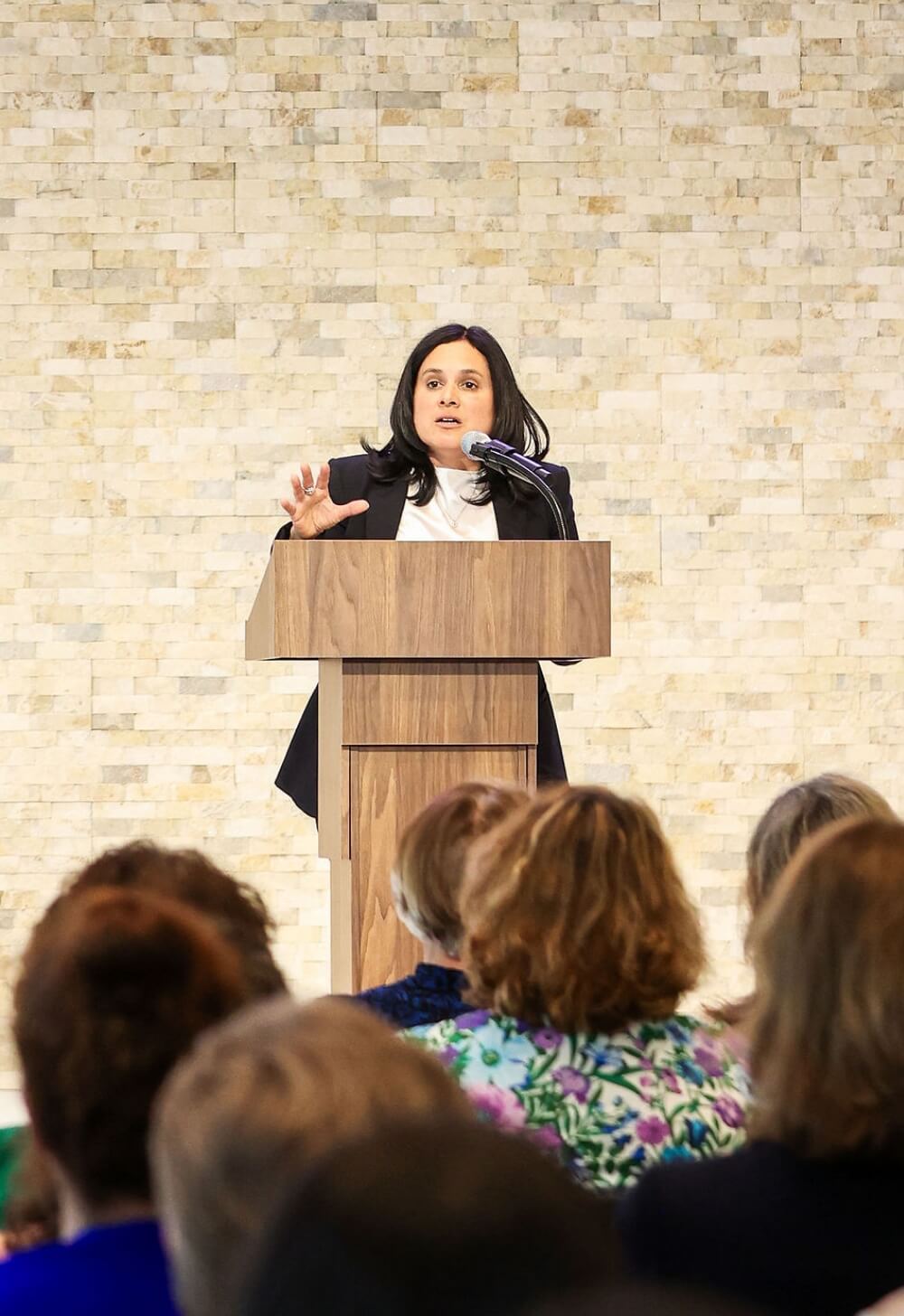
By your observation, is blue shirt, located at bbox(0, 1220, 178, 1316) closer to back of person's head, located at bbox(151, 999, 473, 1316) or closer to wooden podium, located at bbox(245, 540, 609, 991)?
back of person's head, located at bbox(151, 999, 473, 1316)

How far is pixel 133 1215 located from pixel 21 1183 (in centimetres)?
18

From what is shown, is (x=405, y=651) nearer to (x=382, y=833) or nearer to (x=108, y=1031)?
(x=382, y=833)

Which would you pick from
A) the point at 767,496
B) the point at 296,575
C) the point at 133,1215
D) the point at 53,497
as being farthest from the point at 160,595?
the point at 133,1215

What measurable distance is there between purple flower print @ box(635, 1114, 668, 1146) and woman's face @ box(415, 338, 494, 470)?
2.09 m

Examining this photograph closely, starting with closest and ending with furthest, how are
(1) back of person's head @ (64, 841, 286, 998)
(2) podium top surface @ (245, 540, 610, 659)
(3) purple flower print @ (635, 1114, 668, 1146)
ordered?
(1) back of person's head @ (64, 841, 286, 998)
(3) purple flower print @ (635, 1114, 668, 1146)
(2) podium top surface @ (245, 540, 610, 659)

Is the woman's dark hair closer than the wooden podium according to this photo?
No

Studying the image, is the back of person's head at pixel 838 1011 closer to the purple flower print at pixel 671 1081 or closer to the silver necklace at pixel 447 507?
the purple flower print at pixel 671 1081

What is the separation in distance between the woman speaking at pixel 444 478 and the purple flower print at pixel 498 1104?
1700 mm

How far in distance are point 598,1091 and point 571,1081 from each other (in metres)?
0.03

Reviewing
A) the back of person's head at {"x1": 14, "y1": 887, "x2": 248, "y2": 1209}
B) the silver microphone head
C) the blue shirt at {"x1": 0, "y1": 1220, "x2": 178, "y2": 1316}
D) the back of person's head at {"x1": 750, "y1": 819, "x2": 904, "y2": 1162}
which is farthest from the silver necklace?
the blue shirt at {"x1": 0, "y1": 1220, "x2": 178, "y2": 1316}

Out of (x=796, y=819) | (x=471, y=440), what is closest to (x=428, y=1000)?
(x=796, y=819)

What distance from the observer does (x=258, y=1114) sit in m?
0.71

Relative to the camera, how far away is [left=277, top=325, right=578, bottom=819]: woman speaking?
3.44 metres

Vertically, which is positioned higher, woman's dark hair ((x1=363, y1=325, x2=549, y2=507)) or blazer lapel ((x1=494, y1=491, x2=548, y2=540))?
woman's dark hair ((x1=363, y1=325, x2=549, y2=507))
